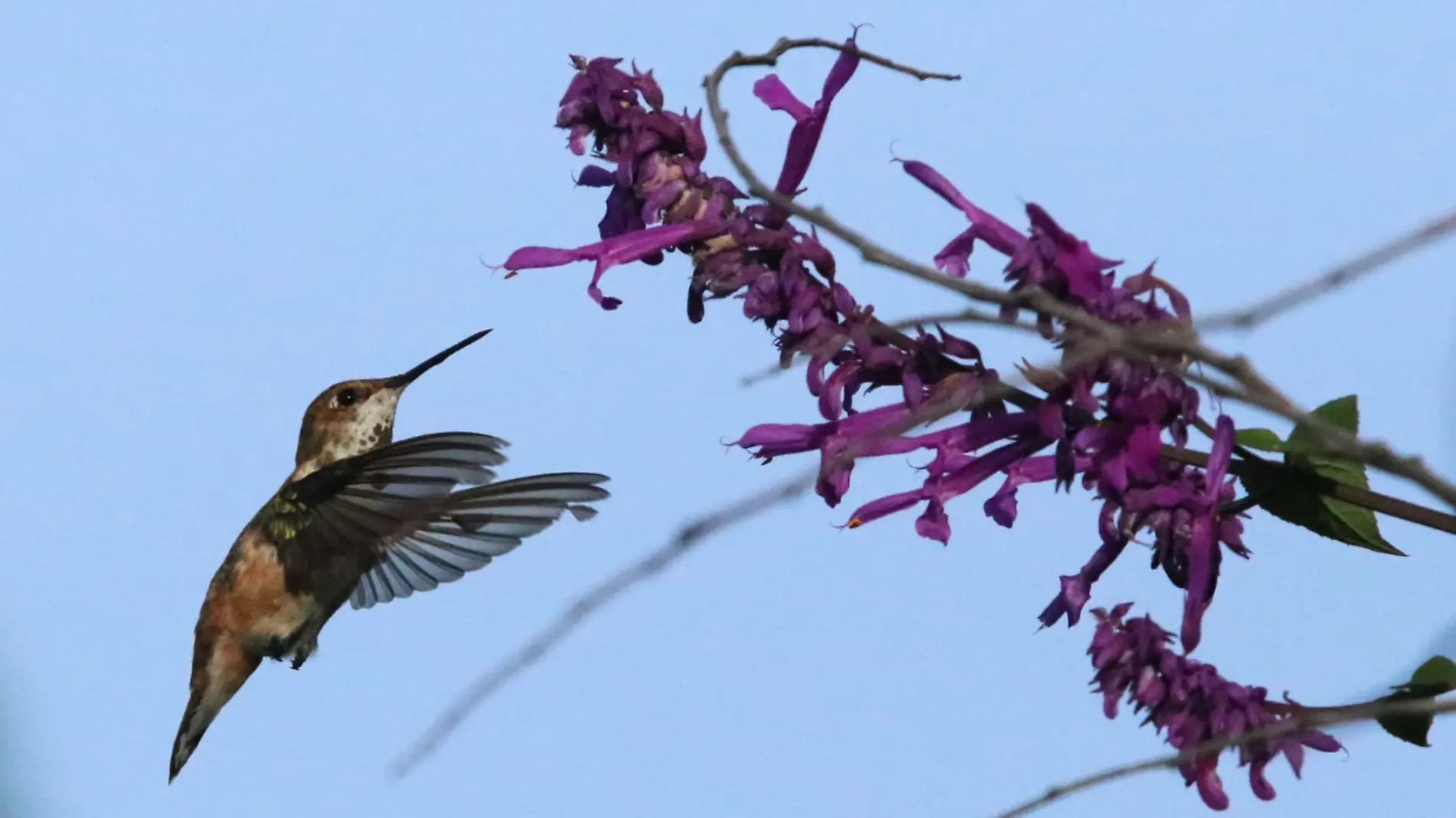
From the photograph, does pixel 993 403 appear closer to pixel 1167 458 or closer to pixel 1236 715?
pixel 1167 458

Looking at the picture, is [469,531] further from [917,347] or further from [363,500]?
[917,347]

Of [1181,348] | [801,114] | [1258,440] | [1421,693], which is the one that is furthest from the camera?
[801,114]

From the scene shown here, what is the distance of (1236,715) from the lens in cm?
279

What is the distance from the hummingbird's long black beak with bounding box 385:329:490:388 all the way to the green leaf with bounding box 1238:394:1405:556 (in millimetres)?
3427

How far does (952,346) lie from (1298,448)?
0.59m

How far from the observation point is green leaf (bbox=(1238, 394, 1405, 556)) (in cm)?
277

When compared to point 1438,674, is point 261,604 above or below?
above

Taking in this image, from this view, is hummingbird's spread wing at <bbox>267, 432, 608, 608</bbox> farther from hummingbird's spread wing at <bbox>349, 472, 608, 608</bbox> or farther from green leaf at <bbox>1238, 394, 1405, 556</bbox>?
green leaf at <bbox>1238, 394, 1405, 556</bbox>

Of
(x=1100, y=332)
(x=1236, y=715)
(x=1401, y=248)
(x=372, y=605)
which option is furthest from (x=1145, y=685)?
(x=372, y=605)

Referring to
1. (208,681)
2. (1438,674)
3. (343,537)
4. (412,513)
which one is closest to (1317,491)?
(1438,674)

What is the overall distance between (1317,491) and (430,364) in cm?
376

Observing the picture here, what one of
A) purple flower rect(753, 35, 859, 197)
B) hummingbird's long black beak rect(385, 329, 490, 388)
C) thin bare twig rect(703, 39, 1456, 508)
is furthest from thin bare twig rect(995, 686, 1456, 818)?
hummingbird's long black beak rect(385, 329, 490, 388)

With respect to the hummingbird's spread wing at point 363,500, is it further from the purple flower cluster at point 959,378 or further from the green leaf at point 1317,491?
the green leaf at point 1317,491

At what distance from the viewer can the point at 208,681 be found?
247 inches
